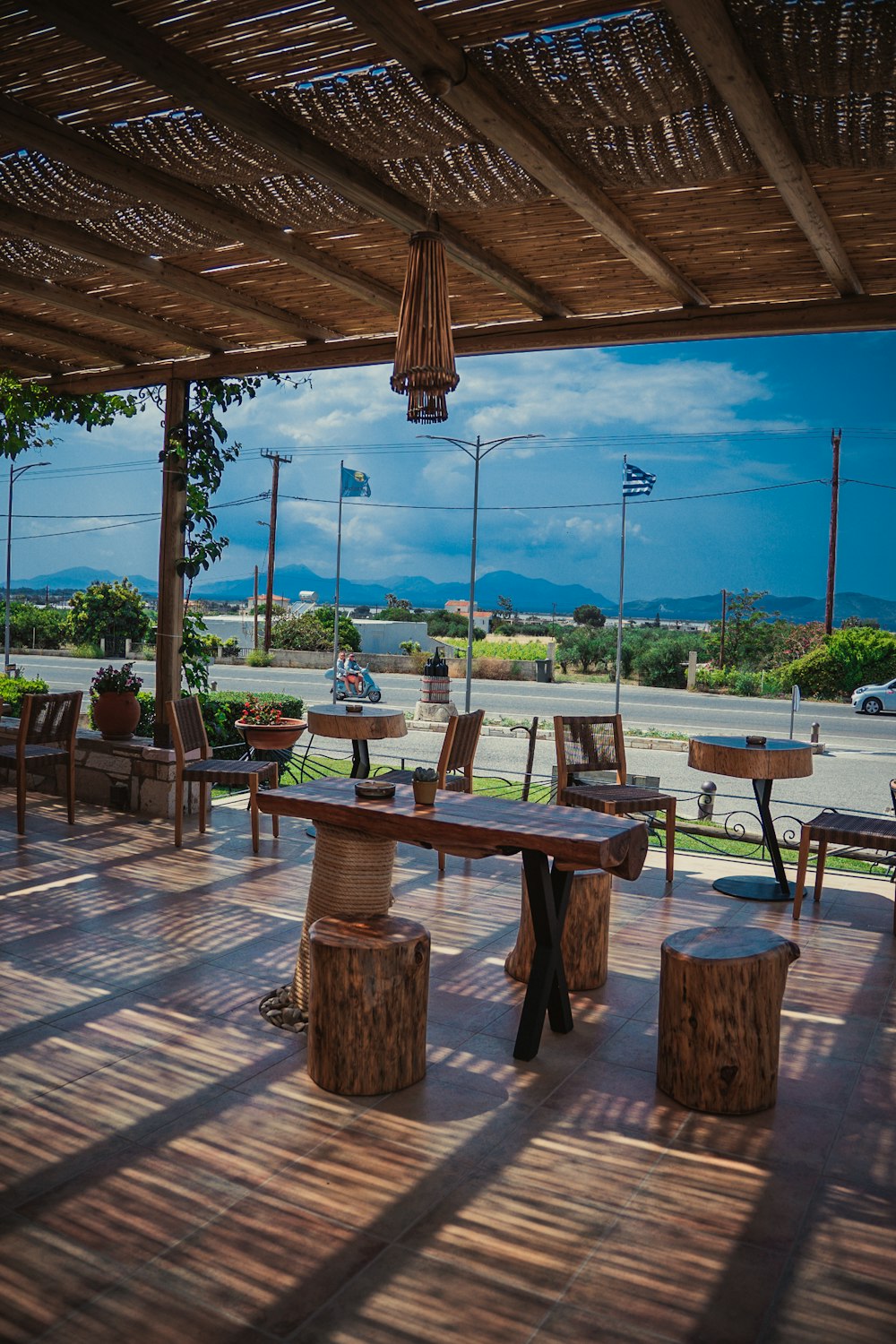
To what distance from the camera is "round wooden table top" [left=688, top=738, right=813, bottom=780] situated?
16.4ft

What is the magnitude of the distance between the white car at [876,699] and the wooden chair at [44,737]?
18782mm

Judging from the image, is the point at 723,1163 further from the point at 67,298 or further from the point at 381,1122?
the point at 67,298

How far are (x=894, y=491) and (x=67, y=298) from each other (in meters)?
91.0

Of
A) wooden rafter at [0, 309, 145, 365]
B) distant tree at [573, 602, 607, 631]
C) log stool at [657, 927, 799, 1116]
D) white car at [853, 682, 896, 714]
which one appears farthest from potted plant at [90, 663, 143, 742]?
distant tree at [573, 602, 607, 631]

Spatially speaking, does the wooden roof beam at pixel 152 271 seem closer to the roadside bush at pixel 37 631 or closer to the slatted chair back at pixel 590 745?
the slatted chair back at pixel 590 745

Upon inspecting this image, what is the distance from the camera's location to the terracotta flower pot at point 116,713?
688 centimetres

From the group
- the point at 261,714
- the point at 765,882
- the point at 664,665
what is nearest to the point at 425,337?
the point at 765,882

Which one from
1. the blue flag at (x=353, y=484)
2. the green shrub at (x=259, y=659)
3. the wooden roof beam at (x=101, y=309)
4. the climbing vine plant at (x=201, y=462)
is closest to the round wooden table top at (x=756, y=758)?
the climbing vine plant at (x=201, y=462)

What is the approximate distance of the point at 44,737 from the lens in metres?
6.34

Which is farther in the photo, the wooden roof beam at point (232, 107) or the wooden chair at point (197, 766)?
the wooden chair at point (197, 766)

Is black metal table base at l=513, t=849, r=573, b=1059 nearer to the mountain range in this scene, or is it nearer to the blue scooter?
the blue scooter

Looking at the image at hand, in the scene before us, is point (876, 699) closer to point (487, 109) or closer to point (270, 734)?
point (270, 734)

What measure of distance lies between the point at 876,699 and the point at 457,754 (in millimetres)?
18254

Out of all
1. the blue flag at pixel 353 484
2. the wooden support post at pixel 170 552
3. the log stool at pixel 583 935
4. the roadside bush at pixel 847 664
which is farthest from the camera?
the roadside bush at pixel 847 664
